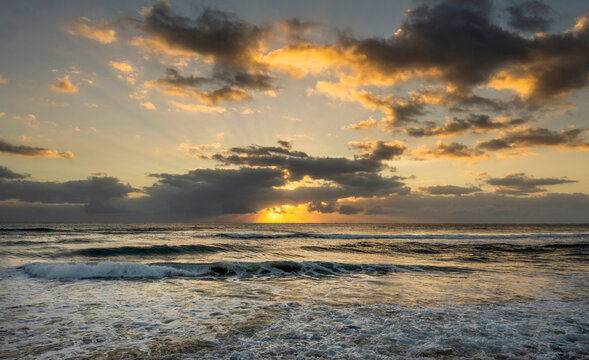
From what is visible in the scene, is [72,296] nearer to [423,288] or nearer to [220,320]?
[220,320]

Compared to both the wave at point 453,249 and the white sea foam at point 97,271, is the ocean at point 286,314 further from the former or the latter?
the wave at point 453,249

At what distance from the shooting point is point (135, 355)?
653 centimetres

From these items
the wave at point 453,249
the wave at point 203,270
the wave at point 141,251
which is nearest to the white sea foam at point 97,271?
the wave at point 203,270

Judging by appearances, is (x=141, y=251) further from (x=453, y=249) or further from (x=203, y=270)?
(x=453, y=249)

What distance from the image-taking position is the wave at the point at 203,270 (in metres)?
16.5

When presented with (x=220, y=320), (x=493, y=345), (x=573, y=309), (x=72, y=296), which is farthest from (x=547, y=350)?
(x=72, y=296)

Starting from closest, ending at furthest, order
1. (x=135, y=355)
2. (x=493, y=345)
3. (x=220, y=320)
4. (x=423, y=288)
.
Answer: (x=135, y=355) < (x=493, y=345) < (x=220, y=320) < (x=423, y=288)

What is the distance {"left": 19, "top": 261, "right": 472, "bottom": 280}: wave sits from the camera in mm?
16484

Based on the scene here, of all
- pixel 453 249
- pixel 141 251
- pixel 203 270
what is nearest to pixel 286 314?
pixel 203 270

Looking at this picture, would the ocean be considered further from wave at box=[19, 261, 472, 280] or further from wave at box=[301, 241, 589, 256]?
wave at box=[301, 241, 589, 256]

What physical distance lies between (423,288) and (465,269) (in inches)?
305

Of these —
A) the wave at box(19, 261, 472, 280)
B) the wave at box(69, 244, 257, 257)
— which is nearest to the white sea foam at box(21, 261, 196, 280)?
the wave at box(19, 261, 472, 280)

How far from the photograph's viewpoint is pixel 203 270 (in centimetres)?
1839

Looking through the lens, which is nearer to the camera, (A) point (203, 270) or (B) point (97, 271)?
(B) point (97, 271)
